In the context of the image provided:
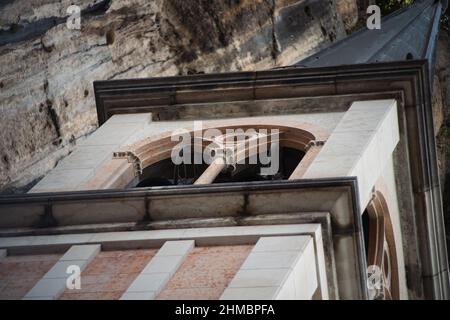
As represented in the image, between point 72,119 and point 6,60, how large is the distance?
7.06 ft

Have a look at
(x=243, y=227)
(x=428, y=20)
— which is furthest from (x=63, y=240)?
(x=428, y=20)

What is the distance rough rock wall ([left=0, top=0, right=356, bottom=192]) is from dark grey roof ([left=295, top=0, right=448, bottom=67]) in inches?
146

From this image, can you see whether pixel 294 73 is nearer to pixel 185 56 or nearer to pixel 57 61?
pixel 57 61

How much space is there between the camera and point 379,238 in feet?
89.3

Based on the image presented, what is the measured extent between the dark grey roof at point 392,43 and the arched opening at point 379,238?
19.9 feet

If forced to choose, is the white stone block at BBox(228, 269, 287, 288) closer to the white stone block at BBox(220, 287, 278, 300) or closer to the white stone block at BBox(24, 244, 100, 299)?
the white stone block at BBox(220, 287, 278, 300)

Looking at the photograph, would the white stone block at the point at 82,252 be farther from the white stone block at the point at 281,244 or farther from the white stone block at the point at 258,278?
the white stone block at the point at 258,278

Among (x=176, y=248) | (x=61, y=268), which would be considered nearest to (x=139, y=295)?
(x=176, y=248)

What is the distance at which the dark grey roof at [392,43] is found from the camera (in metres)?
33.9

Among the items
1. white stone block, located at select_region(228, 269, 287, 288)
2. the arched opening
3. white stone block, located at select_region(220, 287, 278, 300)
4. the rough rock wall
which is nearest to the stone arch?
the arched opening

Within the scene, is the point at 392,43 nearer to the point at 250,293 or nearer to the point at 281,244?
the point at 281,244

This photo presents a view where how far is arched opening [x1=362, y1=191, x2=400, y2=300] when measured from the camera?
26.9m

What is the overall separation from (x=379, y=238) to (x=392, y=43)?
325 inches

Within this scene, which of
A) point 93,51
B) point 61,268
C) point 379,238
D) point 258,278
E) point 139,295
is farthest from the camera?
point 93,51
